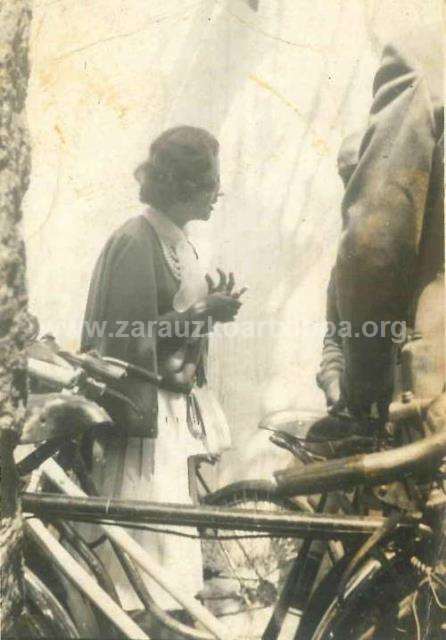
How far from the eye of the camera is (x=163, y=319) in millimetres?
4543

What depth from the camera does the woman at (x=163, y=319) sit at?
4.49 metres

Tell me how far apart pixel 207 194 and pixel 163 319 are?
0.68 meters

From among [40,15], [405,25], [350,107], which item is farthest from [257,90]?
[40,15]

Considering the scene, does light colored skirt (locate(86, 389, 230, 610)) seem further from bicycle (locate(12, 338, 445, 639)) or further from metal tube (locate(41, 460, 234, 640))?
bicycle (locate(12, 338, 445, 639))

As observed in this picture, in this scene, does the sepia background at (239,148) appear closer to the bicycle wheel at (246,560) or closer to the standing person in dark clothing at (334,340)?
the standing person in dark clothing at (334,340)

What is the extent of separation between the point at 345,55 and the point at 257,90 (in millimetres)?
488

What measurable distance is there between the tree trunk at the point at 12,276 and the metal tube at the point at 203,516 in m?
0.18

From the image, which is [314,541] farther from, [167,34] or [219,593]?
[167,34]

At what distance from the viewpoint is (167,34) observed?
471 centimetres

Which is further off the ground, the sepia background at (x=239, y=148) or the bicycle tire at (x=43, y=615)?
the sepia background at (x=239, y=148)

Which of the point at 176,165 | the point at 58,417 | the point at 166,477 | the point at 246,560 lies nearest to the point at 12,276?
the point at 58,417

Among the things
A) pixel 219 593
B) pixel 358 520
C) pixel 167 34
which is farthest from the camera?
pixel 167 34

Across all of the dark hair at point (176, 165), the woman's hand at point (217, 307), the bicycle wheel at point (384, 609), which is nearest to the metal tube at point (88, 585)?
the bicycle wheel at point (384, 609)

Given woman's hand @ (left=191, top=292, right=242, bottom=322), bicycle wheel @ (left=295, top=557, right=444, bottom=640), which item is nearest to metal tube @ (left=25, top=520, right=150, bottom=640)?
bicycle wheel @ (left=295, top=557, right=444, bottom=640)
